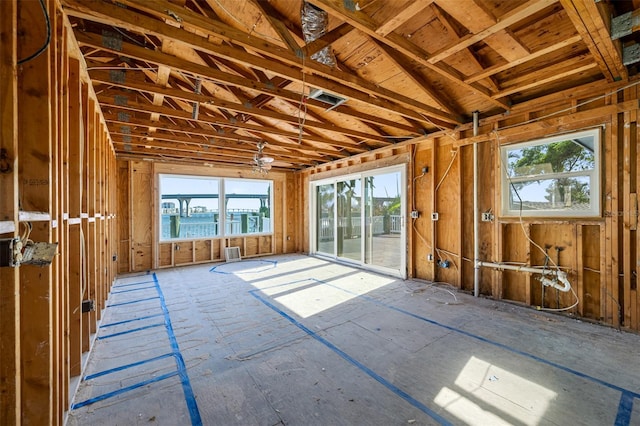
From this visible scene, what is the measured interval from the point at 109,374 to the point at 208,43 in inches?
115

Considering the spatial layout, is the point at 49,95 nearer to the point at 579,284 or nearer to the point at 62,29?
the point at 62,29

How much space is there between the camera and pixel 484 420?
5.64 ft

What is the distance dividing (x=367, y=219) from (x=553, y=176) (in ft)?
10.9

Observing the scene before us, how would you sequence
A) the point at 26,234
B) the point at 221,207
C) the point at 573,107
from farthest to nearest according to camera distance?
the point at 221,207
the point at 573,107
the point at 26,234

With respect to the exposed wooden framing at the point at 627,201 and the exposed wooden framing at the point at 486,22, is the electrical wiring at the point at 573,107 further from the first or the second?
the exposed wooden framing at the point at 486,22

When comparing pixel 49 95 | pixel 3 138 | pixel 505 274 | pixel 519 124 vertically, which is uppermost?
pixel 519 124

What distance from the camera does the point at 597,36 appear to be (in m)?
2.15

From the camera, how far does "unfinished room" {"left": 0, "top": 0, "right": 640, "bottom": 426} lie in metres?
1.57

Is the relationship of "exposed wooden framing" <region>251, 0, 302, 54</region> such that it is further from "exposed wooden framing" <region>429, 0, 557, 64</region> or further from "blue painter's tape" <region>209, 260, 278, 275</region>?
"blue painter's tape" <region>209, 260, 278, 275</region>

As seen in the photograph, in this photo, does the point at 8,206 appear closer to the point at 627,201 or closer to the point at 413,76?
the point at 413,76

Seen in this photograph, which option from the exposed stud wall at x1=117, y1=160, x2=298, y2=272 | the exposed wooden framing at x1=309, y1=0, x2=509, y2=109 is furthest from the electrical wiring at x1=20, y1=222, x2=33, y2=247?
the exposed stud wall at x1=117, y1=160, x2=298, y2=272

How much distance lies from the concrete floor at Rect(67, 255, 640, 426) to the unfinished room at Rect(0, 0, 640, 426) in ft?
0.08

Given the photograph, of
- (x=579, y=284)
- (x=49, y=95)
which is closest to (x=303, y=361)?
(x=49, y=95)

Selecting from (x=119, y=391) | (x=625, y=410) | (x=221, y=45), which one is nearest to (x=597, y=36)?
(x=625, y=410)
